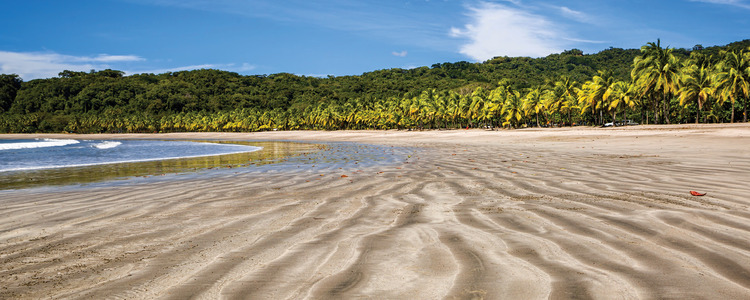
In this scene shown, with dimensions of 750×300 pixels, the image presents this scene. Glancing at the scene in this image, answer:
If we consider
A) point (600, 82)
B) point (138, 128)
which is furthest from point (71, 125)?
point (600, 82)

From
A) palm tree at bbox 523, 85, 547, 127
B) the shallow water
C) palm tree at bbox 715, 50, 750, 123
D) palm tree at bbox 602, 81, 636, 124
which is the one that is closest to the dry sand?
the shallow water

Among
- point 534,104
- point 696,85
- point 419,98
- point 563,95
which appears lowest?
point 534,104

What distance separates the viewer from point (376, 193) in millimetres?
7438

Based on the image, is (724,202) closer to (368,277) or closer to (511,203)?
(511,203)

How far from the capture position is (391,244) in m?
3.81

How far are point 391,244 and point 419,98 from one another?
9116 cm

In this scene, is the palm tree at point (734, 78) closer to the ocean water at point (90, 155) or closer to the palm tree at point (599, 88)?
the palm tree at point (599, 88)

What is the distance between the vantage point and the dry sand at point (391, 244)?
273 cm

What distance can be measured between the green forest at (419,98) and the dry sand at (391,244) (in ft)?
178

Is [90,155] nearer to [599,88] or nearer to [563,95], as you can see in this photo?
[599,88]

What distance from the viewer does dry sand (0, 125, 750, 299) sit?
273cm

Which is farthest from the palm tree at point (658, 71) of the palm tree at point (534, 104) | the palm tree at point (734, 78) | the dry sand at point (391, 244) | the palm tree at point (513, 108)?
the dry sand at point (391, 244)

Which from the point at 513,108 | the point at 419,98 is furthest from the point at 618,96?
the point at 419,98

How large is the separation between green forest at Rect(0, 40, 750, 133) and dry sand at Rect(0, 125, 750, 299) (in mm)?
54291
